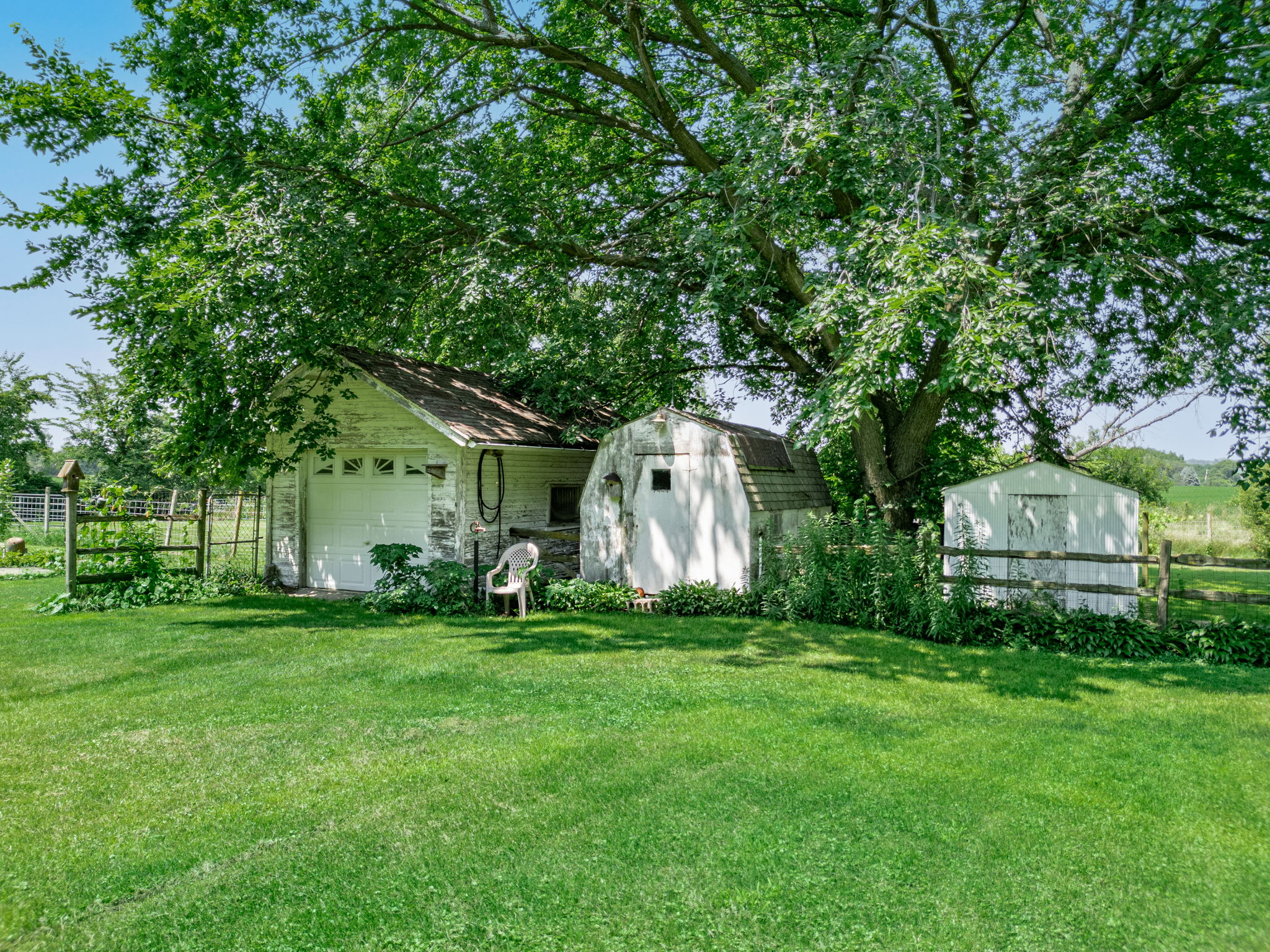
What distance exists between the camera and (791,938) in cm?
321

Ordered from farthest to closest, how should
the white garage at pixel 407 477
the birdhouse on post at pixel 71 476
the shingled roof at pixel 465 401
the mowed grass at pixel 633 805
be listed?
the white garage at pixel 407 477 < the shingled roof at pixel 465 401 < the birdhouse on post at pixel 71 476 < the mowed grass at pixel 633 805

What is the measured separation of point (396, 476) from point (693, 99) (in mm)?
8096

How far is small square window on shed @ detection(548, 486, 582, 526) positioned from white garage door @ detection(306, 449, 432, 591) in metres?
2.45

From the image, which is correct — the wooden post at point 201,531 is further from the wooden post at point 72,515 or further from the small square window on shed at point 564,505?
the small square window on shed at point 564,505

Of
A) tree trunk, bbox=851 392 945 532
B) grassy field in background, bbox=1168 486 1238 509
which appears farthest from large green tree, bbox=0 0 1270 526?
grassy field in background, bbox=1168 486 1238 509

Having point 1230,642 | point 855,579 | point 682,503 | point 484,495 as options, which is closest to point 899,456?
point 855,579

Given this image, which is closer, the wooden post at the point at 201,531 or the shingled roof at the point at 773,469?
the shingled roof at the point at 773,469

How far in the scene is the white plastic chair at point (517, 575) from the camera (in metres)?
10.9

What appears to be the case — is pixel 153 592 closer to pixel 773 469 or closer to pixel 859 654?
pixel 773 469

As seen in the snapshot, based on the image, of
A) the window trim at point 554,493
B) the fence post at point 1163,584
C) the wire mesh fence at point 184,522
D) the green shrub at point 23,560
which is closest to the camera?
Result: the fence post at point 1163,584

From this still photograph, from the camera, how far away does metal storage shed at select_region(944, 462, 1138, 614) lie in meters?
9.25

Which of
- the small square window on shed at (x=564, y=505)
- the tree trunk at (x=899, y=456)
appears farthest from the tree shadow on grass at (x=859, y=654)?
the small square window on shed at (x=564, y=505)

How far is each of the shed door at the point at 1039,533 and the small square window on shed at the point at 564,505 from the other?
711 cm

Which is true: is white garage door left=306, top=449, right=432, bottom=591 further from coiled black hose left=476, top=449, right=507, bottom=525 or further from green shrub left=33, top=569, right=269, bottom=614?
green shrub left=33, top=569, right=269, bottom=614
